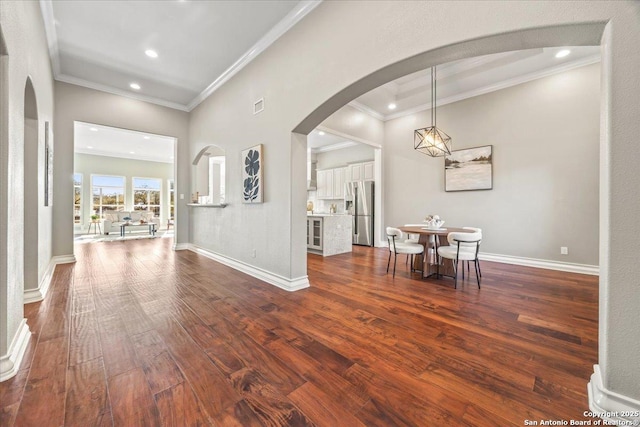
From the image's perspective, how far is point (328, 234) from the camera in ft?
17.9

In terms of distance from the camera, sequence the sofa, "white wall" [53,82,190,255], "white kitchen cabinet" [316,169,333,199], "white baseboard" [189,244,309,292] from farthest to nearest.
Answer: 1. the sofa
2. "white kitchen cabinet" [316,169,333,199]
3. "white wall" [53,82,190,255]
4. "white baseboard" [189,244,309,292]

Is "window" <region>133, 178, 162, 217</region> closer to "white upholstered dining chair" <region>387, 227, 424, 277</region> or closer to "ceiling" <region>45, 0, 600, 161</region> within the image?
"ceiling" <region>45, 0, 600, 161</region>

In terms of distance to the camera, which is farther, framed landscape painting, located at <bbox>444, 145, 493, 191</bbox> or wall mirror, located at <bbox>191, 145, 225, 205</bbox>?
wall mirror, located at <bbox>191, 145, 225, 205</bbox>

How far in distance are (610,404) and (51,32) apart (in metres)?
6.39

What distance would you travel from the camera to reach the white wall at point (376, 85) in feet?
4.03

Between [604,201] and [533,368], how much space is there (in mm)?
1107

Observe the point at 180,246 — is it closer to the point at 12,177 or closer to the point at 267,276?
the point at 267,276

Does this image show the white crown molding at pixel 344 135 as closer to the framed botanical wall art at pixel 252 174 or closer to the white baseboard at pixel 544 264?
the framed botanical wall art at pixel 252 174

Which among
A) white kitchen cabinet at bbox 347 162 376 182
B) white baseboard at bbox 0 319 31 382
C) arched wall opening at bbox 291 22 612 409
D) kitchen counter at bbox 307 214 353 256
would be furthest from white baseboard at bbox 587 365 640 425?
white kitchen cabinet at bbox 347 162 376 182

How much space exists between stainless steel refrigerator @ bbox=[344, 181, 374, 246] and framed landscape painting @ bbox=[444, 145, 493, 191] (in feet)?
6.09

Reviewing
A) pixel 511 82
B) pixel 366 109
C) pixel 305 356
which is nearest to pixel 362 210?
pixel 366 109

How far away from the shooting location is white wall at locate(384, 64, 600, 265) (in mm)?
3902

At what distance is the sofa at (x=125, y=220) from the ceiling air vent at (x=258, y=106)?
24.4 feet

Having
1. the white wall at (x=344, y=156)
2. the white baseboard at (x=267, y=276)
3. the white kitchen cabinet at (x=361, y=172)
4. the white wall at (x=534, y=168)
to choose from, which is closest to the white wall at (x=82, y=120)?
the white baseboard at (x=267, y=276)
